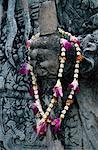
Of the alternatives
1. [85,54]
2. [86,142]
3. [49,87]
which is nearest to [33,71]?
[49,87]

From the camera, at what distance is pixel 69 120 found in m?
2.59

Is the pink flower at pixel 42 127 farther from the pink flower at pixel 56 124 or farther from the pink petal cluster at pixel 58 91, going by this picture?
the pink petal cluster at pixel 58 91

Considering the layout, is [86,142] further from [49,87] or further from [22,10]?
[22,10]

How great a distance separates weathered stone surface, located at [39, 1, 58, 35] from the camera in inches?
92.4

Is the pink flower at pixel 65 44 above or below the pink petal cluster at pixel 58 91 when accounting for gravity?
above

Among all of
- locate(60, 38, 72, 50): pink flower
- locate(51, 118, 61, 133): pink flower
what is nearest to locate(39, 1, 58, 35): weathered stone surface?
locate(60, 38, 72, 50): pink flower

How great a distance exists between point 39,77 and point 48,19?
0.97ft

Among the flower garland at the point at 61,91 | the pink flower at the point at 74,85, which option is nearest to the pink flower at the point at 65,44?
the flower garland at the point at 61,91

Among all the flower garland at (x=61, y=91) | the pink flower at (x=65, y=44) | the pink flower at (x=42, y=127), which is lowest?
the pink flower at (x=42, y=127)

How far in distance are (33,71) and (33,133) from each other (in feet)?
1.74

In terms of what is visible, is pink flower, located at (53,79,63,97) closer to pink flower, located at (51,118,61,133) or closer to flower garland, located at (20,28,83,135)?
flower garland, located at (20,28,83,135)

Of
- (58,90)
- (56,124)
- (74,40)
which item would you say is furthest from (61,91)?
(74,40)

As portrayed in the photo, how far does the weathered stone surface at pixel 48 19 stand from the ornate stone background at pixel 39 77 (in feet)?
0.30

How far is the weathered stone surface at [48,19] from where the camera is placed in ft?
7.70
